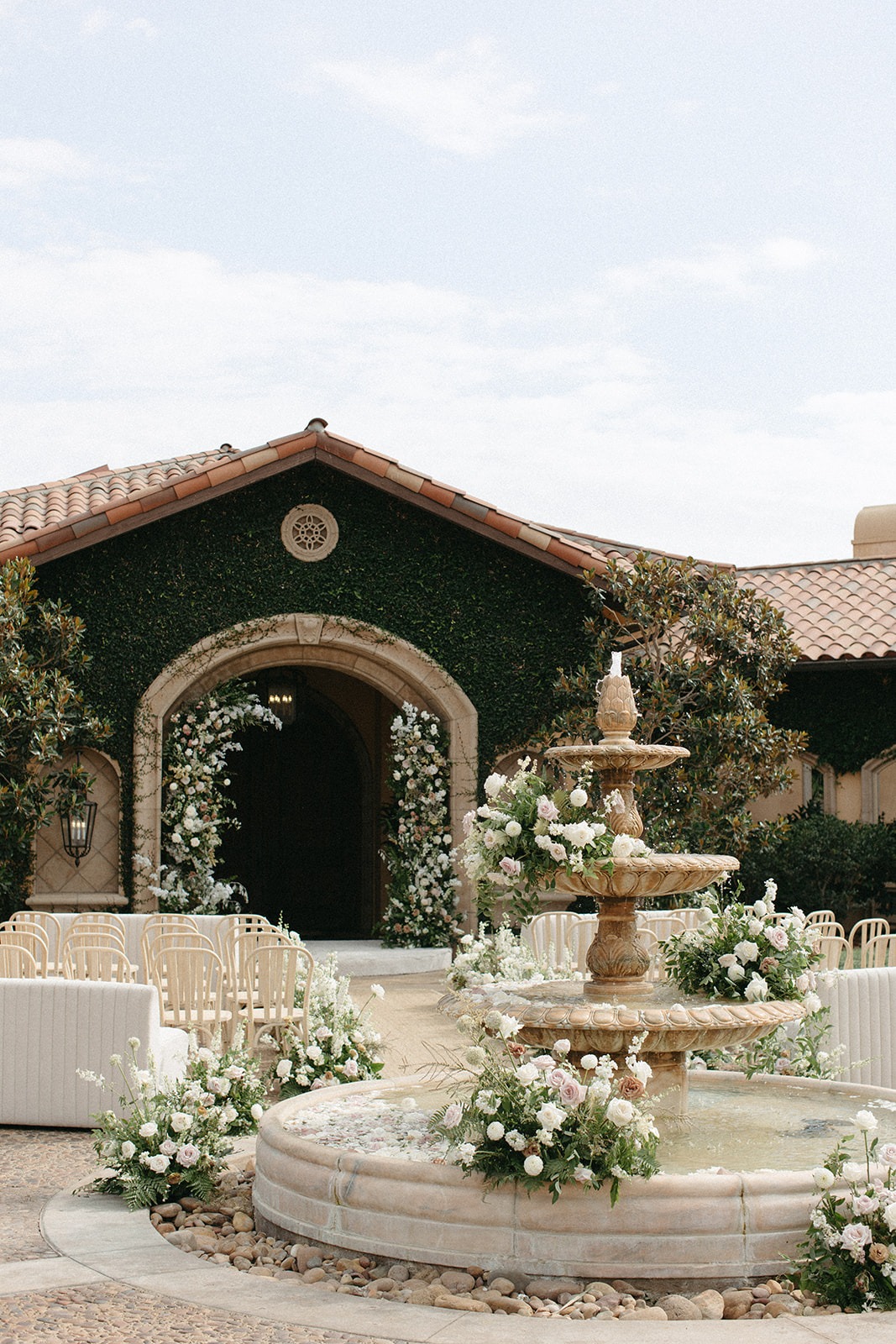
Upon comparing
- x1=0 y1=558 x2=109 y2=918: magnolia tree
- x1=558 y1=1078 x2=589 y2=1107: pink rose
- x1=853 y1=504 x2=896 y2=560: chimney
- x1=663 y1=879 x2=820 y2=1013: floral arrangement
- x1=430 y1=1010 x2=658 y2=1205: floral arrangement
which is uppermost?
x1=853 y1=504 x2=896 y2=560: chimney

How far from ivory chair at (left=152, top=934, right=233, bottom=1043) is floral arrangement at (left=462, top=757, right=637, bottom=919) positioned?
260 cm

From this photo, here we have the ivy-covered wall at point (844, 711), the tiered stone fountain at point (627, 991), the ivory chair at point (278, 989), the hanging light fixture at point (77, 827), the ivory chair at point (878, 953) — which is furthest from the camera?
the ivy-covered wall at point (844, 711)

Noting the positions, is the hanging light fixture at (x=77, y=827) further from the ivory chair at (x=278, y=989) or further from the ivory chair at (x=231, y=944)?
the ivory chair at (x=278, y=989)

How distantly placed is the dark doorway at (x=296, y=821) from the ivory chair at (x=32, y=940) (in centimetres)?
810

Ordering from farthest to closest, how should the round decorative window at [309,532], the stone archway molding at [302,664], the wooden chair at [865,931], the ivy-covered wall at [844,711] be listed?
the ivy-covered wall at [844,711] < the round decorative window at [309,532] < the stone archway molding at [302,664] < the wooden chair at [865,931]

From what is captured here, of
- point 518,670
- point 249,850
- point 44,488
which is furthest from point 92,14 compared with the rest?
point 249,850

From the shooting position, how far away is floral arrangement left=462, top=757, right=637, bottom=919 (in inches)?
243

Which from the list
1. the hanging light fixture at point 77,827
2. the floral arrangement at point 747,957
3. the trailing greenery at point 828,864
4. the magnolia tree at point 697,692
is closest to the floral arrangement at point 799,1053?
the floral arrangement at point 747,957

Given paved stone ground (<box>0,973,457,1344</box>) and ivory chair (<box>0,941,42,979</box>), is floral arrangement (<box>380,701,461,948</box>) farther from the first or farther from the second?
paved stone ground (<box>0,973,457,1344</box>)

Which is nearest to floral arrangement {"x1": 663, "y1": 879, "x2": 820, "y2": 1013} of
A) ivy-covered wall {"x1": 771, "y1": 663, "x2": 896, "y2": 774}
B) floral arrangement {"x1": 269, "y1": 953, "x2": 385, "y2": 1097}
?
floral arrangement {"x1": 269, "y1": 953, "x2": 385, "y2": 1097}

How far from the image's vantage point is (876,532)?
80.6ft

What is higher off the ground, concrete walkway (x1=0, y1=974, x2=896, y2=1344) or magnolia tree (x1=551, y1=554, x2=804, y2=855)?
magnolia tree (x1=551, y1=554, x2=804, y2=855)

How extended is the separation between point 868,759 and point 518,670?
5.12m

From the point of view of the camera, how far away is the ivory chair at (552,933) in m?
11.2
